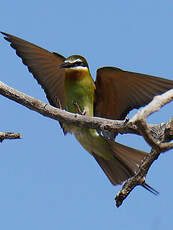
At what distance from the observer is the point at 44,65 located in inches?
170

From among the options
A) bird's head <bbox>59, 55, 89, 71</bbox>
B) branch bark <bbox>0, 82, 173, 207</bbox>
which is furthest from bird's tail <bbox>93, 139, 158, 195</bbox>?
branch bark <bbox>0, 82, 173, 207</bbox>

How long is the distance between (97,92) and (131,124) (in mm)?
1926

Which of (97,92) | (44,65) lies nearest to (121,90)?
(97,92)

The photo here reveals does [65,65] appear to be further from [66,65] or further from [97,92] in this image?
[97,92]

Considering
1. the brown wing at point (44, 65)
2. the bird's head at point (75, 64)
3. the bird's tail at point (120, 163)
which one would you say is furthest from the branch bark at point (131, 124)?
the brown wing at point (44, 65)

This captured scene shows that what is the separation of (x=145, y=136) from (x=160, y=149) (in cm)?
8

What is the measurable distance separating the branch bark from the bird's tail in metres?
0.87

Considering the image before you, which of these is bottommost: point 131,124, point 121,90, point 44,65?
point 131,124

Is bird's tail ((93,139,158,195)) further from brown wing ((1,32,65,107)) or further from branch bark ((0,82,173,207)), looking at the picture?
branch bark ((0,82,173,207))

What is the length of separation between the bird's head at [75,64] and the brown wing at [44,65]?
6.4 inches

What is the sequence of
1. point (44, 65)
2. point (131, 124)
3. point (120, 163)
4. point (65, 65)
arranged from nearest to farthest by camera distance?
point (131, 124)
point (120, 163)
point (65, 65)
point (44, 65)

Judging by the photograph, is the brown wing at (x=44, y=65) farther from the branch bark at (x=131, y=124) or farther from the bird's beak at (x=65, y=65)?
→ the branch bark at (x=131, y=124)

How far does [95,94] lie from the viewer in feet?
13.3

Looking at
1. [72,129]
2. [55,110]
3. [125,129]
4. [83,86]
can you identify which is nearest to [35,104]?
[55,110]
